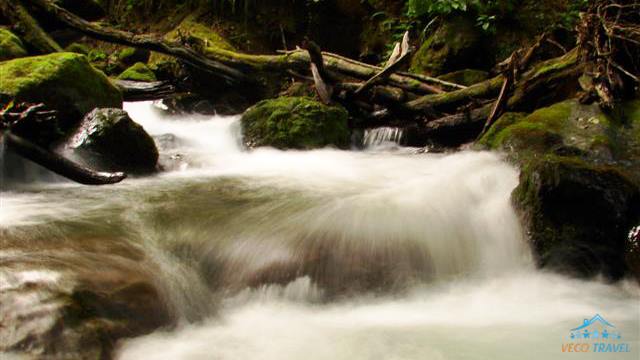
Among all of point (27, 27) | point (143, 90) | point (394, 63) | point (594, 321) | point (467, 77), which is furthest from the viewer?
point (143, 90)

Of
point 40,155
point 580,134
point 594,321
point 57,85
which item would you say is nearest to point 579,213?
point 594,321

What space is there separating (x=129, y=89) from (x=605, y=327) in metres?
8.18

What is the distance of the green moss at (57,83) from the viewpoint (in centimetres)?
505

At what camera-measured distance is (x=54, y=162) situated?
414cm

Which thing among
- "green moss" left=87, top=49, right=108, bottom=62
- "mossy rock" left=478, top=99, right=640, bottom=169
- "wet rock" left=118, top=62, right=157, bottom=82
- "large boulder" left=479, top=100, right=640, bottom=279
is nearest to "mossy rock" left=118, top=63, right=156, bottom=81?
"wet rock" left=118, top=62, right=157, bottom=82

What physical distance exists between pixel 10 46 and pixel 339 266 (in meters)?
7.28

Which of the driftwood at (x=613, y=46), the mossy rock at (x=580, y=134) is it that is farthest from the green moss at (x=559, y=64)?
the mossy rock at (x=580, y=134)

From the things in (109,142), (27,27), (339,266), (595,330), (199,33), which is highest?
(199,33)

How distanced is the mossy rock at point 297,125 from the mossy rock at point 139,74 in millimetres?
3996

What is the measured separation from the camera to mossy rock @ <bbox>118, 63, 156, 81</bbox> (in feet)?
32.0

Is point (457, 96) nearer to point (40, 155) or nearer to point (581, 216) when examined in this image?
point (581, 216)

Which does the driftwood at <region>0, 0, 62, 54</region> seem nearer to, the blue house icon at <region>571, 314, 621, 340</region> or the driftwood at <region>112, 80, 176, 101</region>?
the driftwood at <region>112, 80, 176, 101</region>

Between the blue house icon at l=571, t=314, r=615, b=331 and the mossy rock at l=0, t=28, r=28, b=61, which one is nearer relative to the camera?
the blue house icon at l=571, t=314, r=615, b=331

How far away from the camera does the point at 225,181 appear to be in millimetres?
5297
